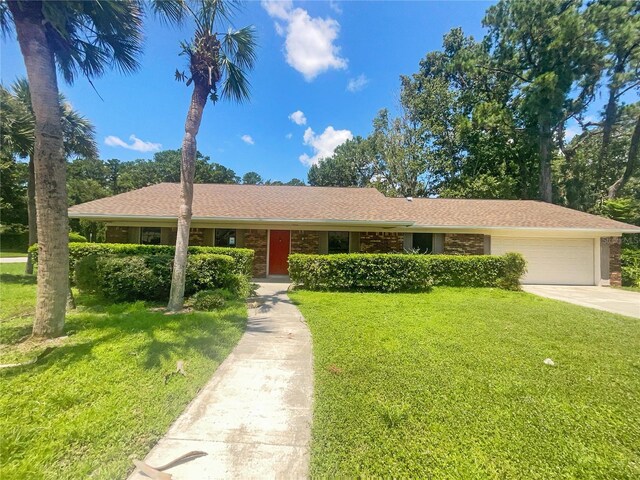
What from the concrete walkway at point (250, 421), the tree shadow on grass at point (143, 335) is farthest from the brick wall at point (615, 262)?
the tree shadow on grass at point (143, 335)

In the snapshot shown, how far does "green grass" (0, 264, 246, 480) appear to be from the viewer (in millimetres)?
2186

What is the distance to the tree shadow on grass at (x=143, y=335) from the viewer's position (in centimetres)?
391

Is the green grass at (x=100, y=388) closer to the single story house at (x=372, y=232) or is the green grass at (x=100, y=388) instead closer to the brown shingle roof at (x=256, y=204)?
the brown shingle roof at (x=256, y=204)

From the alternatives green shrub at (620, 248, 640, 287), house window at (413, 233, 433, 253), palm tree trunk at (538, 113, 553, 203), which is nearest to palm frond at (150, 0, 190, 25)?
house window at (413, 233, 433, 253)

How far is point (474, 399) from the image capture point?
122 inches

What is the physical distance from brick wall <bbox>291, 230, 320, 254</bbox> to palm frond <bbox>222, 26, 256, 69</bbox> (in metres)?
7.05

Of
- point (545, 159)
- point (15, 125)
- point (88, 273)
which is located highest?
point (545, 159)

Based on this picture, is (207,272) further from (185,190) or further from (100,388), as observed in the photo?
(100,388)

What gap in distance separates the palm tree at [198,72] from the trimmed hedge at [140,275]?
41.0 inches

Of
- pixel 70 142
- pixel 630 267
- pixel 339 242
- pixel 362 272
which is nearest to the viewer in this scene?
pixel 362 272

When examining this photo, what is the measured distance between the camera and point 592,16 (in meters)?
17.0

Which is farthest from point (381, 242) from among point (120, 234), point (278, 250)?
point (120, 234)

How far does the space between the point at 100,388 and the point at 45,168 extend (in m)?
3.68

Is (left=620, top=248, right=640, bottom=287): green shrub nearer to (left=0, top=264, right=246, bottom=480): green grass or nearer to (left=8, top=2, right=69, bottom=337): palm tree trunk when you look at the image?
(left=0, top=264, right=246, bottom=480): green grass
